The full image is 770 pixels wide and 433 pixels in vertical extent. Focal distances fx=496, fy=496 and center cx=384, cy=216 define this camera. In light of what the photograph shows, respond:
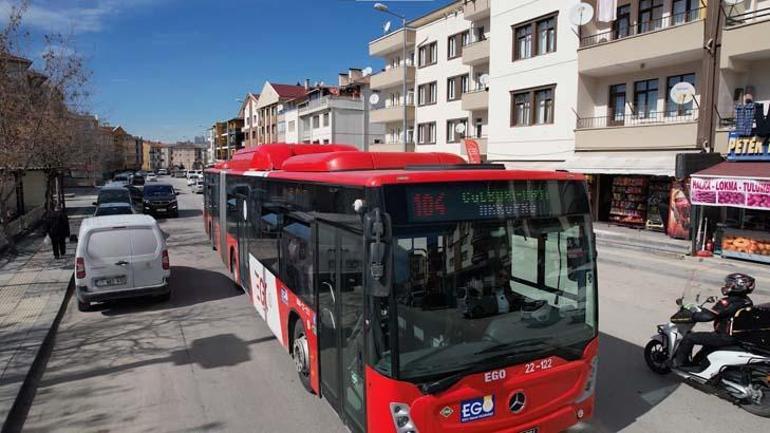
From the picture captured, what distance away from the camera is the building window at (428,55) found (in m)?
35.7

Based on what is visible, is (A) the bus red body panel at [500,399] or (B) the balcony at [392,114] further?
(B) the balcony at [392,114]

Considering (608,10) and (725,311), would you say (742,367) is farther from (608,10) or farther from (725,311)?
(608,10)

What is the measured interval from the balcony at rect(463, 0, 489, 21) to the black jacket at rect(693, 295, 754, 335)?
2608cm

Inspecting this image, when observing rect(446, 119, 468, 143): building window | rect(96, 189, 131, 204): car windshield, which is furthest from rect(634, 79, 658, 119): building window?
rect(96, 189, 131, 204): car windshield

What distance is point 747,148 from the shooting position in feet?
50.5

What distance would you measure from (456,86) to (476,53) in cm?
427

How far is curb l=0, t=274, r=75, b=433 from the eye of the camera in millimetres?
5301

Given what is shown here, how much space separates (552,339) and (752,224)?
15.5 metres

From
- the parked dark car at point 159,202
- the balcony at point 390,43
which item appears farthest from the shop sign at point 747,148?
the balcony at point 390,43

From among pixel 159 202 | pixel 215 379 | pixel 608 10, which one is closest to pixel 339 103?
pixel 159 202

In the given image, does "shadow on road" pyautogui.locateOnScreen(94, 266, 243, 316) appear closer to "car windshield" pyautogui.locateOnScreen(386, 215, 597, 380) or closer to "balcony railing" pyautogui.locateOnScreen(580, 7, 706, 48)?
"car windshield" pyautogui.locateOnScreen(386, 215, 597, 380)

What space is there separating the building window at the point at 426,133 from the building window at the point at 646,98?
16721 millimetres

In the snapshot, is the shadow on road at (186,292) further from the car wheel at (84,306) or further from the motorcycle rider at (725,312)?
the motorcycle rider at (725,312)

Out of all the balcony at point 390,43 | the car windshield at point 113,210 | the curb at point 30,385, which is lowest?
the curb at point 30,385
